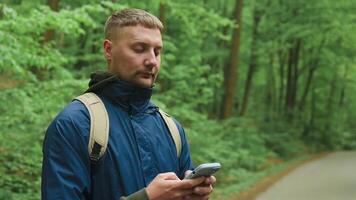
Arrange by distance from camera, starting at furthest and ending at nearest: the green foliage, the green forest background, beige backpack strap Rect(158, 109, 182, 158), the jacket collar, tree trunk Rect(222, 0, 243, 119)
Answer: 1. tree trunk Rect(222, 0, 243, 119)
2. the green forest background
3. the green foliage
4. beige backpack strap Rect(158, 109, 182, 158)
5. the jacket collar

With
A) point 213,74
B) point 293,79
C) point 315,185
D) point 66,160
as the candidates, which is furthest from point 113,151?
point 293,79

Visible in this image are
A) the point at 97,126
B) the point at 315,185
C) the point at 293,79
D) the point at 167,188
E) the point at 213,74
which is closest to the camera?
the point at 167,188

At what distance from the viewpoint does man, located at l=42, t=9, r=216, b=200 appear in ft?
7.20

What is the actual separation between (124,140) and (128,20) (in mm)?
597

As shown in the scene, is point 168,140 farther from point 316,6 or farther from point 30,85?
point 316,6

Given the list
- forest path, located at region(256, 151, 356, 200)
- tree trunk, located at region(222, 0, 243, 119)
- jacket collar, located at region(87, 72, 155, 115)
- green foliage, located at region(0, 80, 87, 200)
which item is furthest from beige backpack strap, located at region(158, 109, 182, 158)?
tree trunk, located at region(222, 0, 243, 119)

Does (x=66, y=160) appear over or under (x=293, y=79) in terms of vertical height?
over

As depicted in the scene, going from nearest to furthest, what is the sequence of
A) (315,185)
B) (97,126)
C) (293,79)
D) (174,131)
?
(97,126) → (174,131) → (315,185) → (293,79)

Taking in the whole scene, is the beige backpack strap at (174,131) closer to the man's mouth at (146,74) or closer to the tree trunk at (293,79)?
the man's mouth at (146,74)

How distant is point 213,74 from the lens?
15773mm

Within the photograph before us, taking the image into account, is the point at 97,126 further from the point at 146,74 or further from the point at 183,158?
the point at 183,158

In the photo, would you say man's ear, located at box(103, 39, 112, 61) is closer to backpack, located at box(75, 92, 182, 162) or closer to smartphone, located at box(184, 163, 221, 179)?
backpack, located at box(75, 92, 182, 162)

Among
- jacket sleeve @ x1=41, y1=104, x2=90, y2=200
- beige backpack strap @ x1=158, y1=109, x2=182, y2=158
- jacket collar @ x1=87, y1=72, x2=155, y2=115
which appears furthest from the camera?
beige backpack strap @ x1=158, y1=109, x2=182, y2=158

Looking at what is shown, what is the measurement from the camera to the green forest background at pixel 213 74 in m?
7.95
